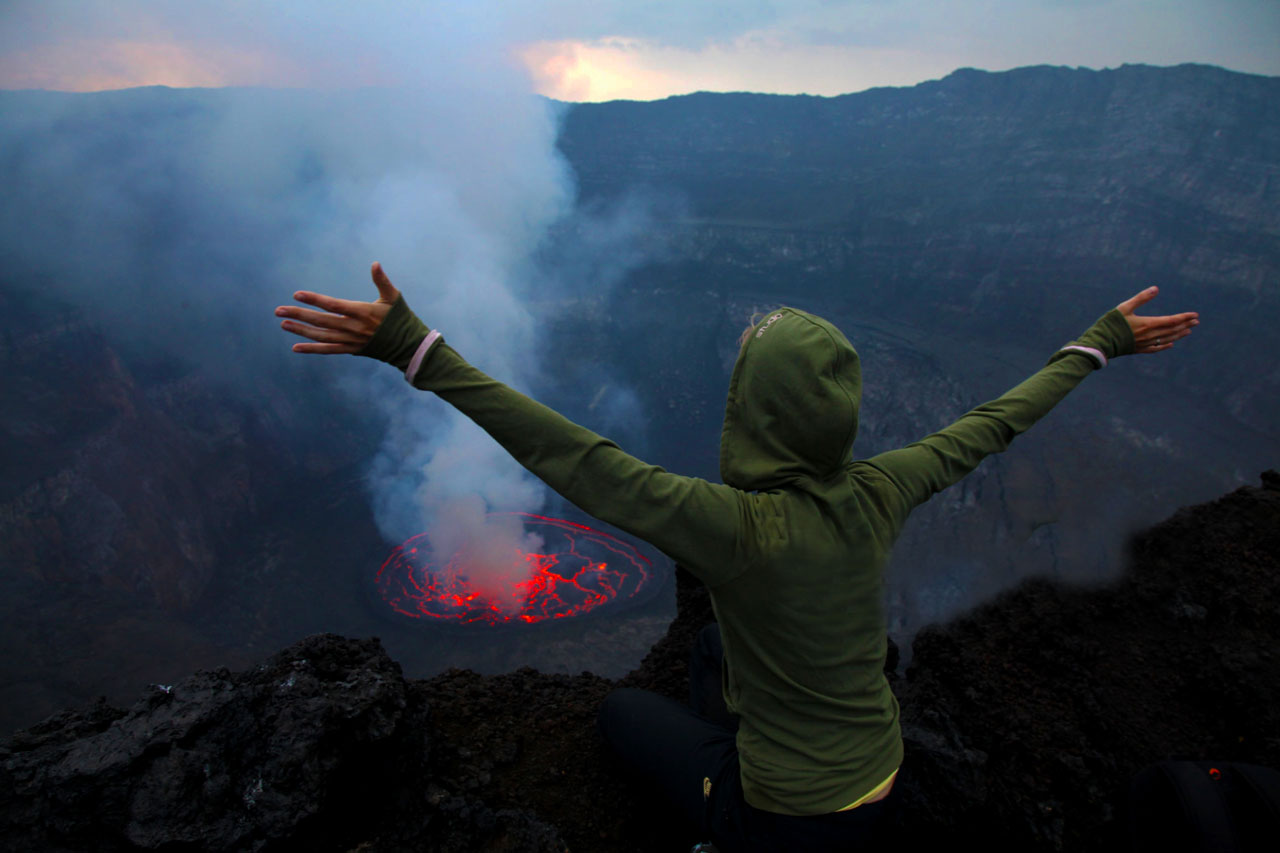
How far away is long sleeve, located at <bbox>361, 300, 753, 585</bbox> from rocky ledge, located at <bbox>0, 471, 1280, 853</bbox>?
3.84 ft

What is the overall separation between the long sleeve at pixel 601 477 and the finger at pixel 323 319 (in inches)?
2.1

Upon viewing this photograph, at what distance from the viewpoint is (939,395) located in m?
18.8

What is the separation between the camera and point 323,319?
1376 mm

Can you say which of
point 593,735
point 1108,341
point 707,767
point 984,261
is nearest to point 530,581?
point 593,735

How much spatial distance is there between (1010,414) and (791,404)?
0.98 m

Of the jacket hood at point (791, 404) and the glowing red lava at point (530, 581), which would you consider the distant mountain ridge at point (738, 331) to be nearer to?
the glowing red lava at point (530, 581)

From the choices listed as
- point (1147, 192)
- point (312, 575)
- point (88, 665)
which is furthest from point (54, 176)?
point (1147, 192)

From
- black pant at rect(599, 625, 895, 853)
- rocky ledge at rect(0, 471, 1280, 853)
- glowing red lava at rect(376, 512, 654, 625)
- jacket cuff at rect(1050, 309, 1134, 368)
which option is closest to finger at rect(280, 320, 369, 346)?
rocky ledge at rect(0, 471, 1280, 853)

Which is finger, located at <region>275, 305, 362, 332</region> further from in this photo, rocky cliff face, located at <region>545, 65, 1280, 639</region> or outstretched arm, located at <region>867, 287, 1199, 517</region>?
rocky cliff face, located at <region>545, 65, 1280, 639</region>

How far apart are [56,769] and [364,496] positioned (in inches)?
787

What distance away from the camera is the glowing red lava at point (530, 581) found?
628 inches

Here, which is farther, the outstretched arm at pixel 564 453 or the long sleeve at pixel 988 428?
the long sleeve at pixel 988 428

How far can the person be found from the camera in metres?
1.38

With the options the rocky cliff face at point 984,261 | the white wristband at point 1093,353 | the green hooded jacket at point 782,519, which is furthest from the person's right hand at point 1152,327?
the rocky cliff face at point 984,261
